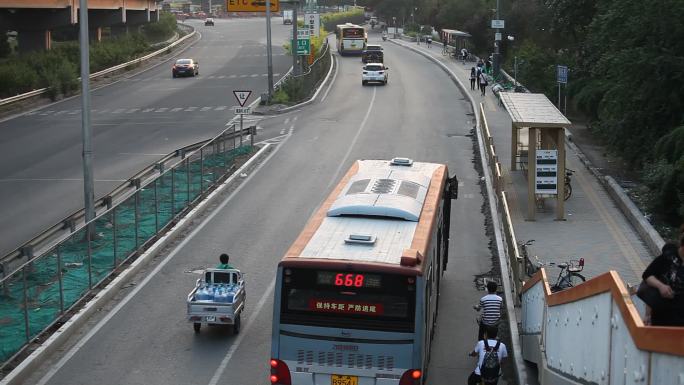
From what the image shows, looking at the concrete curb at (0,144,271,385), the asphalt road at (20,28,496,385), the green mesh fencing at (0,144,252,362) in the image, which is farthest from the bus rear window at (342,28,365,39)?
the concrete curb at (0,144,271,385)

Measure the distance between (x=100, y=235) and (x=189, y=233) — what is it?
4980 millimetres

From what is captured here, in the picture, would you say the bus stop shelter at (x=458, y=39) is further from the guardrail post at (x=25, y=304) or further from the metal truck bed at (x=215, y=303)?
the guardrail post at (x=25, y=304)

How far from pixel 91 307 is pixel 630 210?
14.6 meters

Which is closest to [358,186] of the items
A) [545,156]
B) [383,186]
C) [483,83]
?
[383,186]

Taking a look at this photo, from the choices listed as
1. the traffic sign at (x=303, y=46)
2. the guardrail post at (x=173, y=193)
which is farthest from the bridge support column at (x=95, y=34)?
the guardrail post at (x=173, y=193)

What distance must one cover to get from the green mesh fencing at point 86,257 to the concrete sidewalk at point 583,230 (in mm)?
7979

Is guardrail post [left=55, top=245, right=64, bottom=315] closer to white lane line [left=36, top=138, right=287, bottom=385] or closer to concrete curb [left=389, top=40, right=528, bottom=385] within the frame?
white lane line [left=36, top=138, right=287, bottom=385]

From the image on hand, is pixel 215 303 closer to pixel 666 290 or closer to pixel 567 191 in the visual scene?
pixel 666 290

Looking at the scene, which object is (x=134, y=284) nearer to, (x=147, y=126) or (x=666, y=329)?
(x=666, y=329)

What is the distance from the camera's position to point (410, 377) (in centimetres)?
1283

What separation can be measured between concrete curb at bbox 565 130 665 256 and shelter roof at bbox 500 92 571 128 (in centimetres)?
303

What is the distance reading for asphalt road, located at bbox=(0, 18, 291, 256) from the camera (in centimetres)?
2961

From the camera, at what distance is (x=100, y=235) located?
805 inches

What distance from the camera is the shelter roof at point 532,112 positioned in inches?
996
